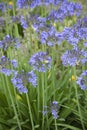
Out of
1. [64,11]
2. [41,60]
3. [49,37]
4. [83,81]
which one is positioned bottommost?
[83,81]

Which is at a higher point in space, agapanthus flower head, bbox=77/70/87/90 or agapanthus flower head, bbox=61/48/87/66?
agapanthus flower head, bbox=61/48/87/66

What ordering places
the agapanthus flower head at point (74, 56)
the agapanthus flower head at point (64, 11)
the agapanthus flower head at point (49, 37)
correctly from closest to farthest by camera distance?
the agapanthus flower head at point (74, 56), the agapanthus flower head at point (49, 37), the agapanthus flower head at point (64, 11)

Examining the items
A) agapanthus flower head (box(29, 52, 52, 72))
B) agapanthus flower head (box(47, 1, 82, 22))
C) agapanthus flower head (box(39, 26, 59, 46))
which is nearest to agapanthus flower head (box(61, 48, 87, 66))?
agapanthus flower head (box(29, 52, 52, 72))

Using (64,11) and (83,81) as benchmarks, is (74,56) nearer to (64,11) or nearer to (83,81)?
(83,81)

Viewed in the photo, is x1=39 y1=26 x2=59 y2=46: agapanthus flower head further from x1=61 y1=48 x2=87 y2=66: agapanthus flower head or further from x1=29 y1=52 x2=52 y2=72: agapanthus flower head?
x1=61 y1=48 x2=87 y2=66: agapanthus flower head

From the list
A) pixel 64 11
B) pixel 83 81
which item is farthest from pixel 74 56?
pixel 64 11

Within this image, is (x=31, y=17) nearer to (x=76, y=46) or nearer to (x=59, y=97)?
(x=76, y=46)

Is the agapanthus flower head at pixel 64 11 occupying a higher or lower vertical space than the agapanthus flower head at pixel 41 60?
higher

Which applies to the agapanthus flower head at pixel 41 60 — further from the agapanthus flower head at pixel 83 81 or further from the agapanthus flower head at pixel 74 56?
the agapanthus flower head at pixel 83 81

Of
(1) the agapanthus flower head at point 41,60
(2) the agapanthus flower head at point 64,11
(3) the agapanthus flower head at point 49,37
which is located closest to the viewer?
(1) the agapanthus flower head at point 41,60

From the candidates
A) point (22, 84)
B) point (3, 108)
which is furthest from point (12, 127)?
point (22, 84)

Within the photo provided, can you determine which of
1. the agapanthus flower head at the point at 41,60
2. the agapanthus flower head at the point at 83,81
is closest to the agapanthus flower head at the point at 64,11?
the agapanthus flower head at the point at 41,60
